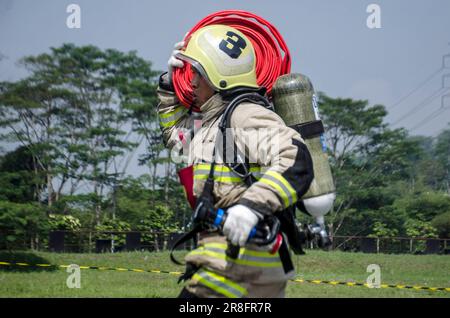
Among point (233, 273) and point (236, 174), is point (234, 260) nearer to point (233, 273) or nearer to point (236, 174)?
point (233, 273)

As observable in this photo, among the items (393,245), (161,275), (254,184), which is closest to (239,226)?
(254,184)

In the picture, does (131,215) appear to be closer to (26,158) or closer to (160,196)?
(160,196)

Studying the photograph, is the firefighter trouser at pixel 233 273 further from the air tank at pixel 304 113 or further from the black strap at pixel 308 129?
the black strap at pixel 308 129

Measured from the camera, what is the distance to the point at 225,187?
127 inches

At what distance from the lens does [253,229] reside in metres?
2.86

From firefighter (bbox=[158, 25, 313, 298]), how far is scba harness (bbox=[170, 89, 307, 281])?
0.9 inches

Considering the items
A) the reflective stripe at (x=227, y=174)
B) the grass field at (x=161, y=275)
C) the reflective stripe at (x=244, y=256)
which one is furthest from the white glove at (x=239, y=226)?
the grass field at (x=161, y=275)

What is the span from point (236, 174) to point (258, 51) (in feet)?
3.48

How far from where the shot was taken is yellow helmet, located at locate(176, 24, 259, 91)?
135 inches

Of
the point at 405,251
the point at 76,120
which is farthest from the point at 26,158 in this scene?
the point at 405,251

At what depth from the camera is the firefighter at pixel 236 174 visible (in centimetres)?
295

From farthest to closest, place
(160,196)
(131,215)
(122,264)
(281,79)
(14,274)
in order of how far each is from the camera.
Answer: (160,196) → (131,215) → (122,264) → (14,274) → (281,79)

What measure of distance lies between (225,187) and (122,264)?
1081 cm

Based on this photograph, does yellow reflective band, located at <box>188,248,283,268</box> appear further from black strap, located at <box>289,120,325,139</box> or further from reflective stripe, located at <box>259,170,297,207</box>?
black strap, located at <box>289,120,325,139</box>
